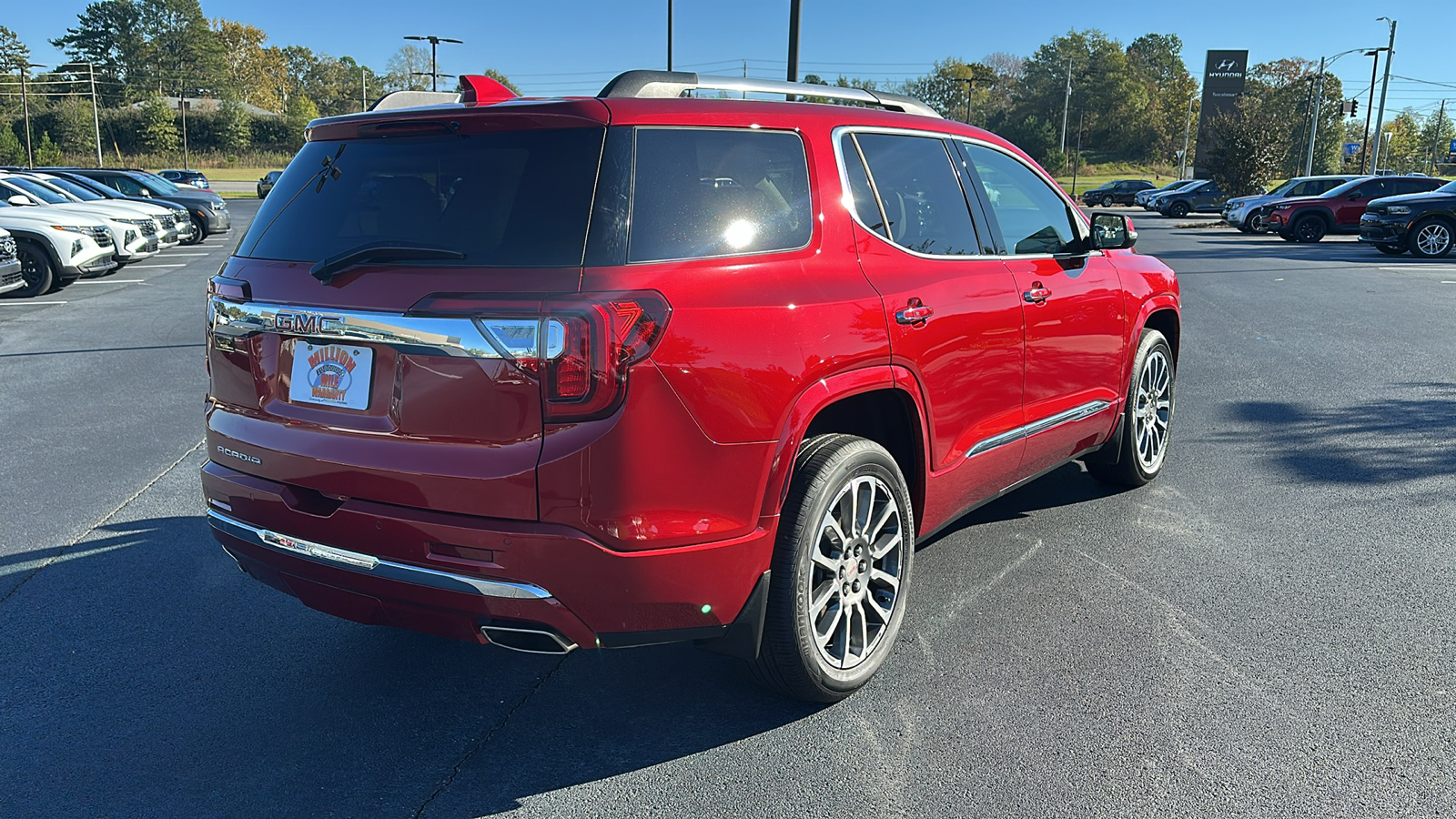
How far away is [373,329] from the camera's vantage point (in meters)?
2.76

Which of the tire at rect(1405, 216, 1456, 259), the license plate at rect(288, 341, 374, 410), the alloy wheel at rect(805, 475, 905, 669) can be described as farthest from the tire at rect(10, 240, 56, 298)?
the tire at rect(1405, 216, 1456, 259)

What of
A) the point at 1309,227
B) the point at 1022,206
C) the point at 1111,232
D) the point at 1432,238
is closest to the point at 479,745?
the point at 1022,206

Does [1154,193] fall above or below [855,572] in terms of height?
above

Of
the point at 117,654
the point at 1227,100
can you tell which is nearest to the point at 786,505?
the point at 117,654

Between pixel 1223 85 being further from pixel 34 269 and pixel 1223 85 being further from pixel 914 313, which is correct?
pixel 914 313

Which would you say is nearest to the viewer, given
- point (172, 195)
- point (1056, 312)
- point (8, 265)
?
point (1056, 312)

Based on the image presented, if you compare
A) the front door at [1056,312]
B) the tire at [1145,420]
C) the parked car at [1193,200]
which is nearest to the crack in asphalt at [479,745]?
the front door at [1056,312]

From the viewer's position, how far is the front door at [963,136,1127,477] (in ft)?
13.9

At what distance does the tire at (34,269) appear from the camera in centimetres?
1439

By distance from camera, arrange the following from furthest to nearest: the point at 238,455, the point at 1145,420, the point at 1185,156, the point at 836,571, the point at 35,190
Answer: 1. the point at 1185,156
2. the point at 35,190
3. the point at 1145,420
4. the point at 836,571
5. the point at 238,455

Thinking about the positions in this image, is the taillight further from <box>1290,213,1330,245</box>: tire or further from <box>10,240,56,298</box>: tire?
<box>1290,213,1330,245</box>: tire

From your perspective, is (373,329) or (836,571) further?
(836,571)

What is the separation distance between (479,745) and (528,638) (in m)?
0.53

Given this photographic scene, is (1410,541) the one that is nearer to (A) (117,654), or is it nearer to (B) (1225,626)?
(B) (1225,626)
